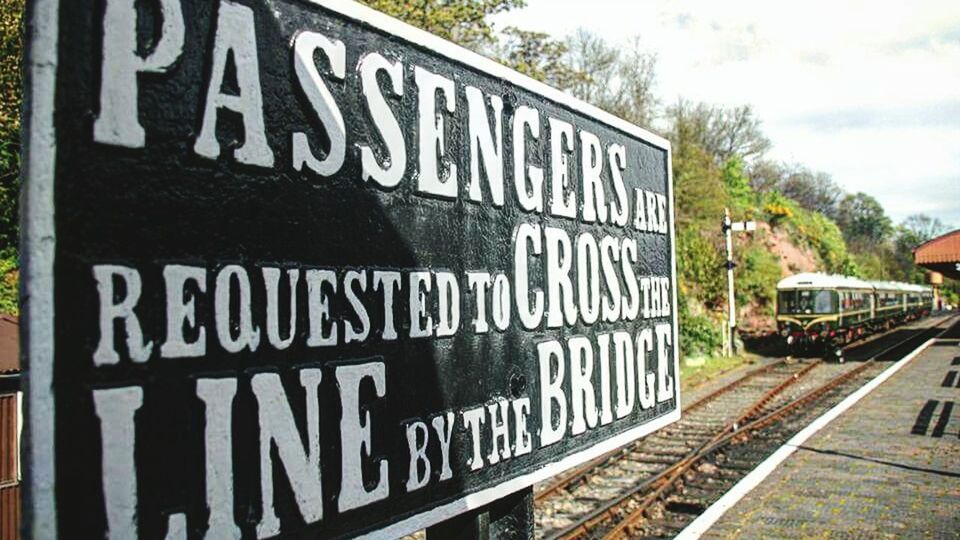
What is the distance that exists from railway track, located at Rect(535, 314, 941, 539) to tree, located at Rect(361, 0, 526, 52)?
10299 mm

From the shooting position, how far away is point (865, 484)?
9.30m

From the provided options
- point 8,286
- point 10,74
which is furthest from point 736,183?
point 10,74

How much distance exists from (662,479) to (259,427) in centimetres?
984

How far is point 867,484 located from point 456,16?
13.5m

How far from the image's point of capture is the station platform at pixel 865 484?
767cm

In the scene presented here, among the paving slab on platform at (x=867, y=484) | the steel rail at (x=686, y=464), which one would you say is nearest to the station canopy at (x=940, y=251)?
the steel rail at (x=686, y=464)

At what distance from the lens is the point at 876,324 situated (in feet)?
115

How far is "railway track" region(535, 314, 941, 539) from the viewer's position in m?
8.82

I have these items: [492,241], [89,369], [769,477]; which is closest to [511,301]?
[492,241]

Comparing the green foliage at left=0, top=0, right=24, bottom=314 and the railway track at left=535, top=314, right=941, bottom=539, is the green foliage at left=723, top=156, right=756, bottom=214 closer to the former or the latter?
the railway track at left=535, top=314, right=941, bottom=539

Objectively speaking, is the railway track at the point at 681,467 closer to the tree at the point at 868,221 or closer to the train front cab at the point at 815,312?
the train front cab at the point at 815,312

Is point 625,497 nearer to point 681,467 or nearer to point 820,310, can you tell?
point 681,467

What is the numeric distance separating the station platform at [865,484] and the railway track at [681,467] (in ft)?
2.82

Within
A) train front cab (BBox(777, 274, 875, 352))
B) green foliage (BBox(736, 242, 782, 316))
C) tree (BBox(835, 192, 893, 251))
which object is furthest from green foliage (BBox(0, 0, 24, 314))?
tree (BBox(835, 192, 893, 251))
